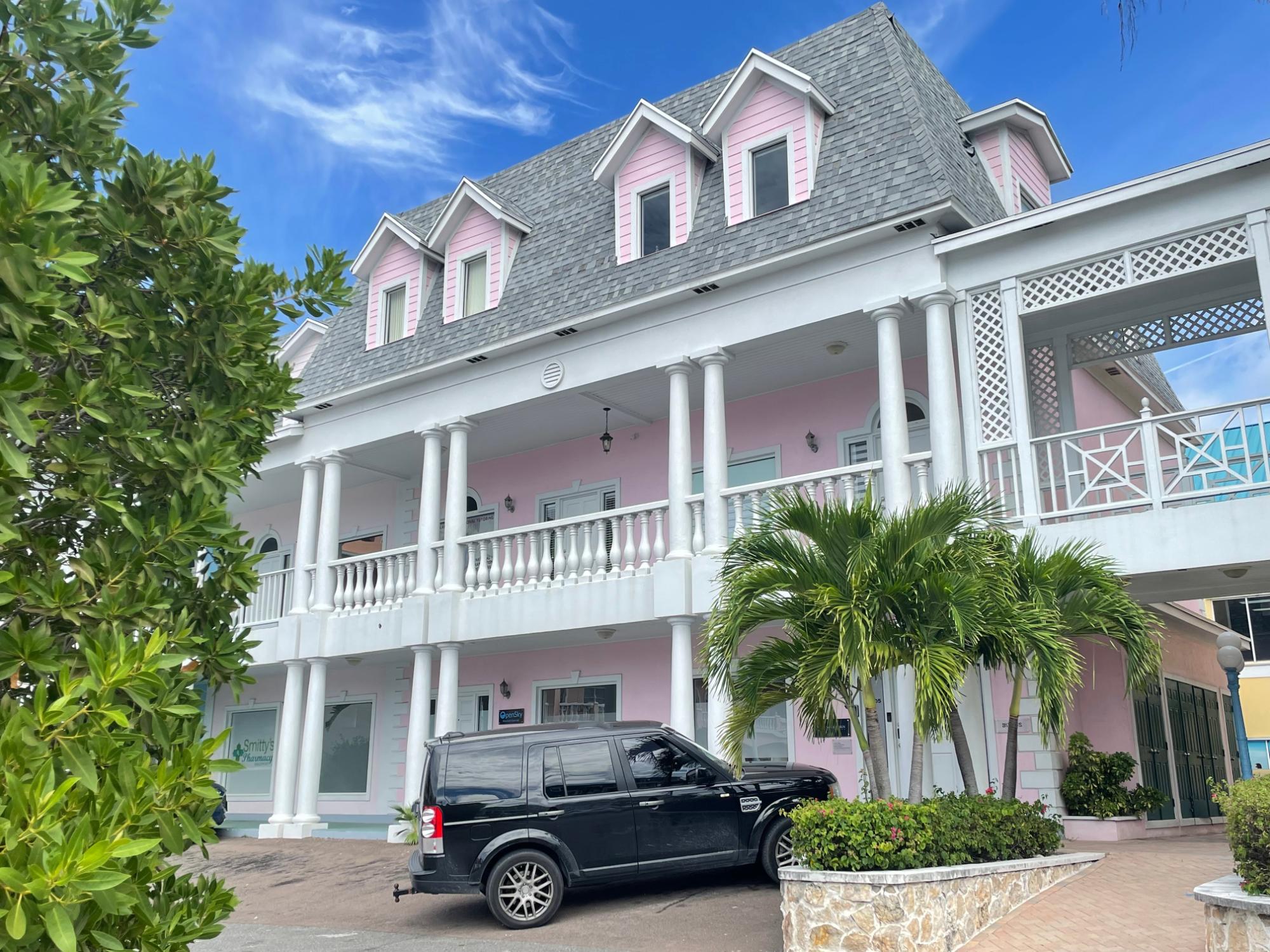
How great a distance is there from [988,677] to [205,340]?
1035cm

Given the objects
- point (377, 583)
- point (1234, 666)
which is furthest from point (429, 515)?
point (1234, 666)

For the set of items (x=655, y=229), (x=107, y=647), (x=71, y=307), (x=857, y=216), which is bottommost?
(x=107, y=647)

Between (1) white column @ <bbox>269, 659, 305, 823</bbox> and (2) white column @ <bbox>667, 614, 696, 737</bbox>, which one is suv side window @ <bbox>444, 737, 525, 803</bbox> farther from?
(1) white column @ <bbox>269, 659, 305, 823</bbox>

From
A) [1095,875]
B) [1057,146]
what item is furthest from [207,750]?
[1057,146]

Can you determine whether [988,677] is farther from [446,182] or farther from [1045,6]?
[446,182]

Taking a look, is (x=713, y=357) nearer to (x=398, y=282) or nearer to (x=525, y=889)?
(x=525, y=889)

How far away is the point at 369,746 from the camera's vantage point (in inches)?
810

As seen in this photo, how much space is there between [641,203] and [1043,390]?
6.28 m

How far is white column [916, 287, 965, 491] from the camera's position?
12.0 m

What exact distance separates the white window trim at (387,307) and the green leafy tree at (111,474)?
14.9 meters

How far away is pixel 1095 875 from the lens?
943 centimetres

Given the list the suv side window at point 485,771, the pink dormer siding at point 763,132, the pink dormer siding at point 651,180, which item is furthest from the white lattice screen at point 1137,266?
the suv side window at point 485,771

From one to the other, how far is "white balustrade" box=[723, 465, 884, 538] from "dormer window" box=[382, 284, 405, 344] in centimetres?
795

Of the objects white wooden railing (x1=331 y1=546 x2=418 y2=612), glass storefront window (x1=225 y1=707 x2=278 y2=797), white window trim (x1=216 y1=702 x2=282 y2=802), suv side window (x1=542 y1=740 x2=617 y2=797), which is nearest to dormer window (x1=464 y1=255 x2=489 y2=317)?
white wooden railing (x1=331 y1=546 x2=418 y2=612)
